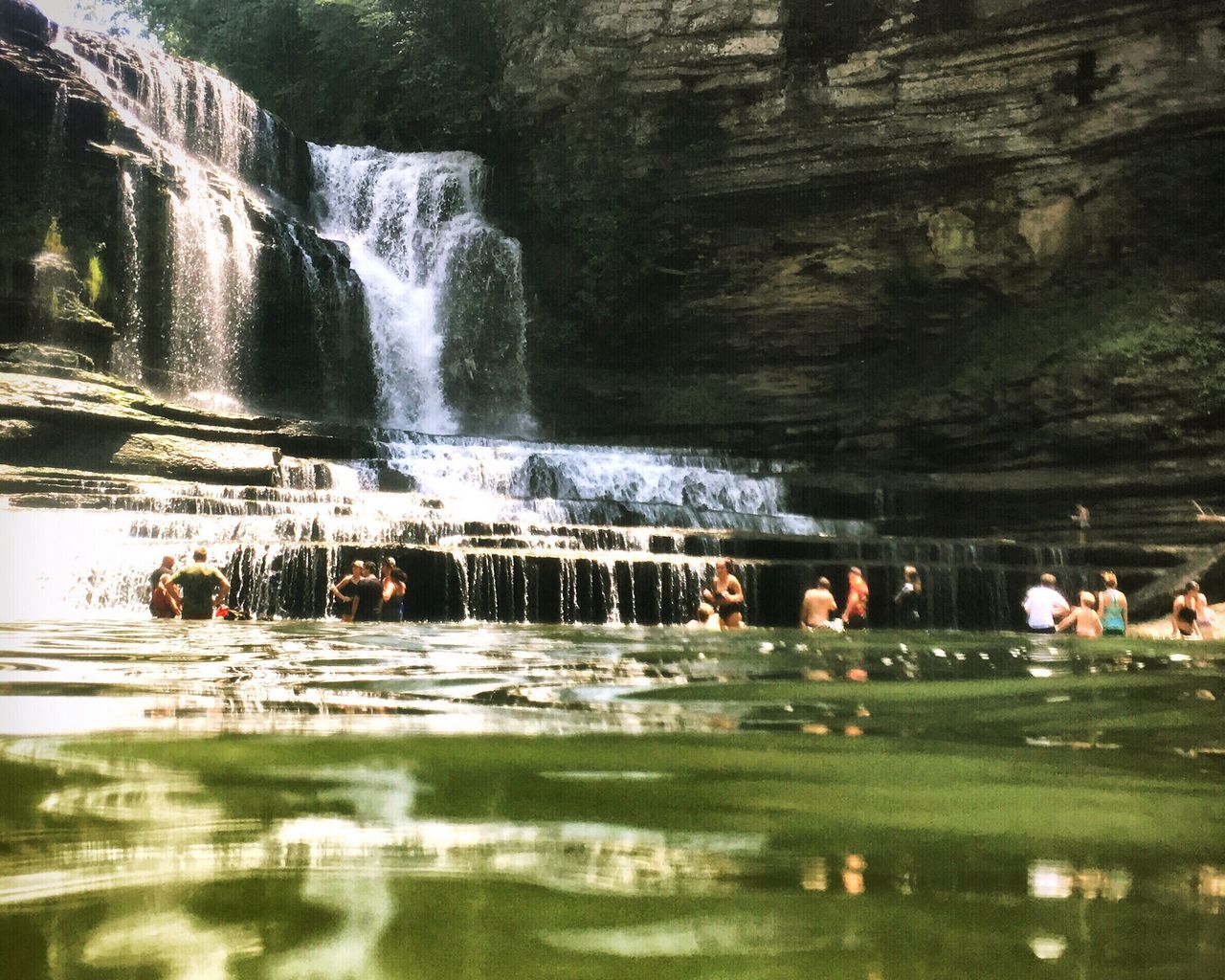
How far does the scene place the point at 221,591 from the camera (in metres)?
10.4

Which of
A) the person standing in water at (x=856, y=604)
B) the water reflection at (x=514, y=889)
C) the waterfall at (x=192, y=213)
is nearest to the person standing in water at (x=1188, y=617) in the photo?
the person standing in water at (x=856, y=604)

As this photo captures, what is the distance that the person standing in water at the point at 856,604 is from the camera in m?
12.3

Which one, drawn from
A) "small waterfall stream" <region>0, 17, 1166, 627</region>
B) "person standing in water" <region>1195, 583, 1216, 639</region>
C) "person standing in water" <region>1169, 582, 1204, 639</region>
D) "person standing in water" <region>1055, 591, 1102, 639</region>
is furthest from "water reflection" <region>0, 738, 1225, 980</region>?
"person standing in water" <region>1195, 583, 1216, 639</region>

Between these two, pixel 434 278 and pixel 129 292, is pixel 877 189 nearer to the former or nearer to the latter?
pixel 434 278

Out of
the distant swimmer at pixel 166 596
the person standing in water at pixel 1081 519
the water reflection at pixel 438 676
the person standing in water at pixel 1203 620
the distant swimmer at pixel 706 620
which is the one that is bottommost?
the person standing in water at pixel 1203 620

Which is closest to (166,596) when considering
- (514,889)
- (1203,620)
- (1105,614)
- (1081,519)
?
(1105,614)

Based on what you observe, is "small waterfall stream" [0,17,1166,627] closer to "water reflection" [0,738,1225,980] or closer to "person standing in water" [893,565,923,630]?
"person standing in water" [893,565,923,630]

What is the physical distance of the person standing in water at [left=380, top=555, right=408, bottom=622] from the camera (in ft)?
37.0

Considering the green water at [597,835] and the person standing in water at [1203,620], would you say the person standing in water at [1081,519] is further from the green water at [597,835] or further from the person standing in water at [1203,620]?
the green water at [597,835]

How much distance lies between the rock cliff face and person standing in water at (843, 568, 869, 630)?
11.0 meters

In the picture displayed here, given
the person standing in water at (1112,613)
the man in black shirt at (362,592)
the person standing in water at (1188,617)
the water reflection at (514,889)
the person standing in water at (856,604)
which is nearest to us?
the water reflection at (514,889)

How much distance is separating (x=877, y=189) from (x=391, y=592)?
18372 millimetres

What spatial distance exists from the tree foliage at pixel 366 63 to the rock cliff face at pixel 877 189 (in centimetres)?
130

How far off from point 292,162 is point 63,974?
2707cm
